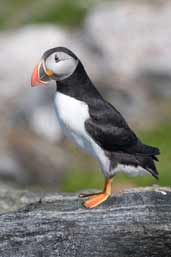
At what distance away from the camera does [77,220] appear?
10.9 m

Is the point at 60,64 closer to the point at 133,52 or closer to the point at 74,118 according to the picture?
the point at 74,118

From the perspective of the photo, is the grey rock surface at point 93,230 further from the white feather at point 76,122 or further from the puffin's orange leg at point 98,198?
the white feather at point 76,122

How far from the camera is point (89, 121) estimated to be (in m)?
10.7

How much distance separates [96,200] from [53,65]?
1724 mm

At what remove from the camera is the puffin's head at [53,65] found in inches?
415

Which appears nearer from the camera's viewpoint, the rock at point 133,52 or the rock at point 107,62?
the rock at point 107,62

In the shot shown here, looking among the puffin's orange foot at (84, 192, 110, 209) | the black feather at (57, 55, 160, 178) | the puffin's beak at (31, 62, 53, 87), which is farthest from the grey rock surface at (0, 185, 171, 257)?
the puffin's beak at (31, 62, 53, 87)

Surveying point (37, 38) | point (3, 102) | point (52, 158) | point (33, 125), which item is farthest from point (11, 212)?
point (37, 38)

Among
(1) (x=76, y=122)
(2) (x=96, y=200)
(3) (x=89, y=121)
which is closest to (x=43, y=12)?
(2) (x=96, y=200)

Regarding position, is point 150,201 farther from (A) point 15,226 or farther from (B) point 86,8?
(B) point 86,8

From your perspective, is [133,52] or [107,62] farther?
[133,52]

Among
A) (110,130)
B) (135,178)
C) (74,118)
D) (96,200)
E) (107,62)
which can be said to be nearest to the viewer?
(74,118)

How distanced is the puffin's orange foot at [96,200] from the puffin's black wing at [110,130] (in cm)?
60

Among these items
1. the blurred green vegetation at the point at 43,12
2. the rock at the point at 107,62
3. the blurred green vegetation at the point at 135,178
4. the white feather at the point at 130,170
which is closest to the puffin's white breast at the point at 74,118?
the white feather at the point at 130,170
